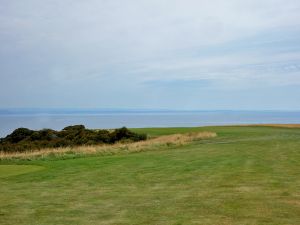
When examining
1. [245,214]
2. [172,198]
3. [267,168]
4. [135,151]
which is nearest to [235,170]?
[267,168]

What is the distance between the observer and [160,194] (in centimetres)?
1229

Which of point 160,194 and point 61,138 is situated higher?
point 61,138

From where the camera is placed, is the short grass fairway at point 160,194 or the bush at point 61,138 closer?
the short grass fairway at point 160,194

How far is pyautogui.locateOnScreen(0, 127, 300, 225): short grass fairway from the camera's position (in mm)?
9406

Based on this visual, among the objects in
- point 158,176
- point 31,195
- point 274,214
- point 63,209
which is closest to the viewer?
point 274,214

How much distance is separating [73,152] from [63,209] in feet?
68.5

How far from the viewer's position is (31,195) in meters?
12.8

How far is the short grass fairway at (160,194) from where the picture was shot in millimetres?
9406

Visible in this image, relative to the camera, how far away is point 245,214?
941 centimetres

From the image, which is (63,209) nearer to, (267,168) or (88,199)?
(88,199)

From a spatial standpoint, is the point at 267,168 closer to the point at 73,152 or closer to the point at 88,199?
the point at 88,199

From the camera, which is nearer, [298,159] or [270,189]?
[270,189]

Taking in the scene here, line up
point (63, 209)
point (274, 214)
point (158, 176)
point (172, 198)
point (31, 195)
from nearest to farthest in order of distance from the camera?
point (274, 214) < point (63, 209) < point (172, 198) < point (31, 195) < point (158, 176)

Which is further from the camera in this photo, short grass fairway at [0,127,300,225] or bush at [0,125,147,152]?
bush at [0,125,147,152]
